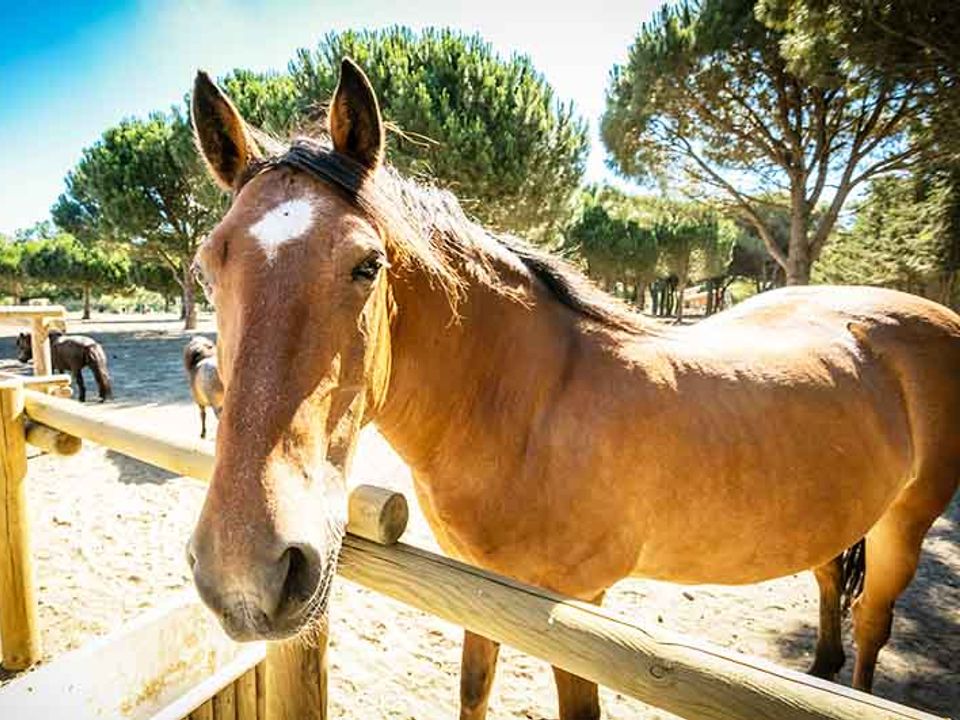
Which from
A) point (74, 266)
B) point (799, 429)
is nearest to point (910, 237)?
point (799, 429)

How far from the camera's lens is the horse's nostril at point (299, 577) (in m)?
0.89

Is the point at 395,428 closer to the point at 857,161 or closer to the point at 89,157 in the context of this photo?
the point at 857,161

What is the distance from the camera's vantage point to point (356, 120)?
138cm

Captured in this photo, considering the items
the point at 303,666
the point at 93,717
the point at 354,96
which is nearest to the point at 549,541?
the point at 303,666

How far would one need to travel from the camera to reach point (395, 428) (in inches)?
66.1

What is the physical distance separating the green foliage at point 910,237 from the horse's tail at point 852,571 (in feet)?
38.8

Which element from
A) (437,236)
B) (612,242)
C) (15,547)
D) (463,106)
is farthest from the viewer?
(612,242)

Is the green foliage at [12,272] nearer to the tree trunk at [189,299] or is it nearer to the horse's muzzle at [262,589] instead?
the tree trunk at [189,299]

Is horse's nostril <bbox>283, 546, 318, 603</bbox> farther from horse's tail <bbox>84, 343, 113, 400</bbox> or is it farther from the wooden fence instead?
horse's tail <bbox>84, 343, 113, 400</bbox>

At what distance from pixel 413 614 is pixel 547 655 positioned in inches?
116

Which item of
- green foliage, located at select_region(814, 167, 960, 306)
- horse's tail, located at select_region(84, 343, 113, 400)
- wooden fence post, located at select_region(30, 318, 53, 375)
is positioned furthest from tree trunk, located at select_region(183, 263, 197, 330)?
green foliage, located at select_region(814, 167, 960, 306)

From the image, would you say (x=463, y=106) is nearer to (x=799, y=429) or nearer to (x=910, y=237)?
(x=799, y=429)

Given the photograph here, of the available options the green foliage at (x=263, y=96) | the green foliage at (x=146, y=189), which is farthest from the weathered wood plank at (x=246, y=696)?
the green foliage at (x=146, y=189)

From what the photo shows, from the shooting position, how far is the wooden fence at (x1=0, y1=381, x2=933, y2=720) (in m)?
0.75
